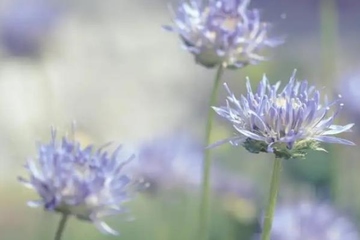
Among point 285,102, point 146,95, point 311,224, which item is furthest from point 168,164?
point 146,95

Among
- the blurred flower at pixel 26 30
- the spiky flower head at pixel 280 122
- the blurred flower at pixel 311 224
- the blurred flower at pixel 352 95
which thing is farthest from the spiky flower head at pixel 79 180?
the blurred flower at pixel 26 30

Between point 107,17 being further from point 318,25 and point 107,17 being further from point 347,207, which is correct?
point 347,207

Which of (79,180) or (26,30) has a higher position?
(26,30)

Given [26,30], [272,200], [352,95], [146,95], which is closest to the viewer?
[272,200]

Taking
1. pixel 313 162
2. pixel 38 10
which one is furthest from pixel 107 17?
pixel 313 162

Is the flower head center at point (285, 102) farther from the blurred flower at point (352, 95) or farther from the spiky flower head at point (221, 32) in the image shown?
the blurred flower at point (352, 95)

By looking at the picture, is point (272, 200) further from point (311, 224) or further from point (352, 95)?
point (352, 95)

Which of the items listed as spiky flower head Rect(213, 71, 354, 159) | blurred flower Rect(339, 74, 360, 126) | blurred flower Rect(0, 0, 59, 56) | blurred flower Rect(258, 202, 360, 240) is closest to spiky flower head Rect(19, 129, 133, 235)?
spiky flower head Rect(213, 71, 354, 159)

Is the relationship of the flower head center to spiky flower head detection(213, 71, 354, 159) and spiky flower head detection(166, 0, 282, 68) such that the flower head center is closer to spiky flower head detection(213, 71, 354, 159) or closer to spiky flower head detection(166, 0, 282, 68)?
spiky flower head detection(213, 71, 354, 159)
